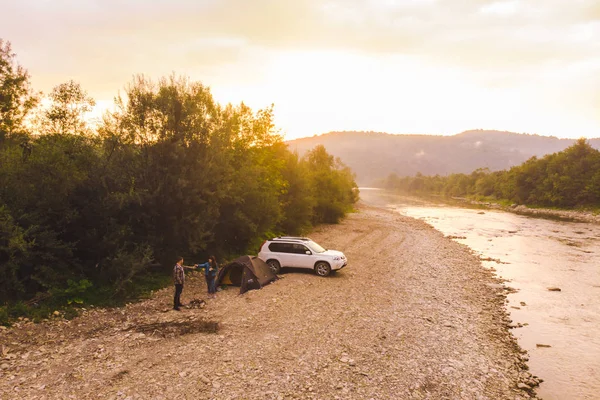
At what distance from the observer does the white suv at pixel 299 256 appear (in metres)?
23.1

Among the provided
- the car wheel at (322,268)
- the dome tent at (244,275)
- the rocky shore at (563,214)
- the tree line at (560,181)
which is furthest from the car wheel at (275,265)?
the tree line at (560,181)

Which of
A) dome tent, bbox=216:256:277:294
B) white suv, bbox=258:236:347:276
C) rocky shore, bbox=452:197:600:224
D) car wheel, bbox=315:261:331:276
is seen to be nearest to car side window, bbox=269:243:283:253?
white suv, bbox=258:236:347:276

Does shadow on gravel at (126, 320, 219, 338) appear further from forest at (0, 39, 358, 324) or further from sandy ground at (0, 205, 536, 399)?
forest at (0, 39, 358, 324)

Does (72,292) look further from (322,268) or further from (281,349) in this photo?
(322,268)

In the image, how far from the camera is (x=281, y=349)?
13.3m

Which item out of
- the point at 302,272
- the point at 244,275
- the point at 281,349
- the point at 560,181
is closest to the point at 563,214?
the point at 560,181

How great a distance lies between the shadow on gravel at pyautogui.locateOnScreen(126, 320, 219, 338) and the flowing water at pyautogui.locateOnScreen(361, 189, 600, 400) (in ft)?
41.9

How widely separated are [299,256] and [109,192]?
39.7ft

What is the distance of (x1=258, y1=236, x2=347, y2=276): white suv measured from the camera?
75.9 feet

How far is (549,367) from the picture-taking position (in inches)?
540

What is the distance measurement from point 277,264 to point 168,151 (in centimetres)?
1025

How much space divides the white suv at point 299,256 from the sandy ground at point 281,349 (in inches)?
76.3

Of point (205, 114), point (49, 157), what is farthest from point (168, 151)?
point (49, 157)

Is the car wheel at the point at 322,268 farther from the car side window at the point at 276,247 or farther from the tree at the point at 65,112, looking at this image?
the tree at the point at 65,112
